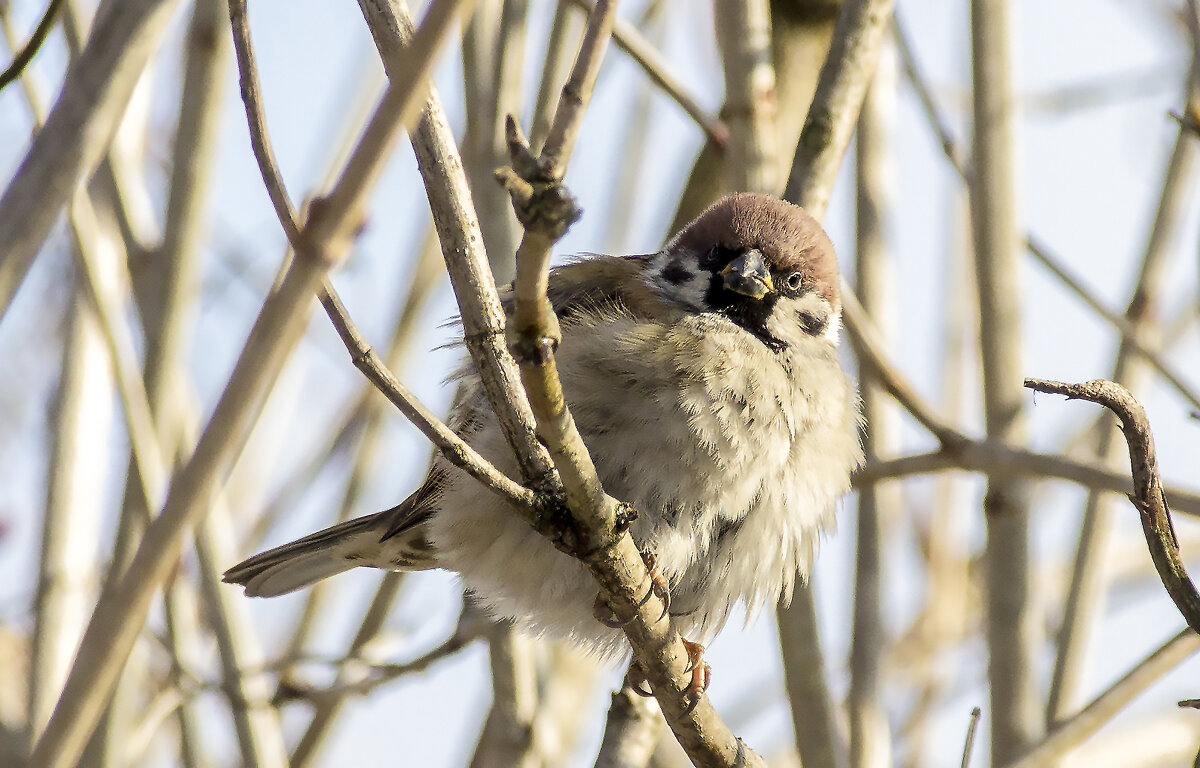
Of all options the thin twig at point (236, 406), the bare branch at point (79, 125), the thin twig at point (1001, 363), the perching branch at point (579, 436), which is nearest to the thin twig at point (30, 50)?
the bare branch at point (79, 125)

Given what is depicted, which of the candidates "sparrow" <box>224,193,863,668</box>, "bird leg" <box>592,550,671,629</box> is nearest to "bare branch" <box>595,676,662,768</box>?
"sparrow" <box>224,193,863,668</box>

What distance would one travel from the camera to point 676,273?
2830mm

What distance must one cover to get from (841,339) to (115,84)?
212 cm

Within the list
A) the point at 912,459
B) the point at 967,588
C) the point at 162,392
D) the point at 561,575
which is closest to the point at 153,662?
the point at 162,392

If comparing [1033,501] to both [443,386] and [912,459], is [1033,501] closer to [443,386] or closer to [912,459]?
[912,459]

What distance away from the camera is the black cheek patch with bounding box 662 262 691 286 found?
2799mm

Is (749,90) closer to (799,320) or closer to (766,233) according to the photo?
(766,233)

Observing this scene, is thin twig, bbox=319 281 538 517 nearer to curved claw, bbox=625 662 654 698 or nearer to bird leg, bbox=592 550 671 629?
bird leg, bbox=592 550 671 629

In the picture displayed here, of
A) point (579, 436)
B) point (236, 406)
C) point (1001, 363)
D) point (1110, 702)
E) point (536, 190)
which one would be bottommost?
point (236, 406)

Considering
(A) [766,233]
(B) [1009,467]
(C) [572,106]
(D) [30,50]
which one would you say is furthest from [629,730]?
(C) [572,106]

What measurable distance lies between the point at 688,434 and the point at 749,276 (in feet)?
1.62

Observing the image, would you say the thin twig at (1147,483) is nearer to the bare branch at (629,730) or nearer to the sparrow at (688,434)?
the sparrow at (688,434)

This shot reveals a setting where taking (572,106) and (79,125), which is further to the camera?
(79,125)

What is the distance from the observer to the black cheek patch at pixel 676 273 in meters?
2.80
